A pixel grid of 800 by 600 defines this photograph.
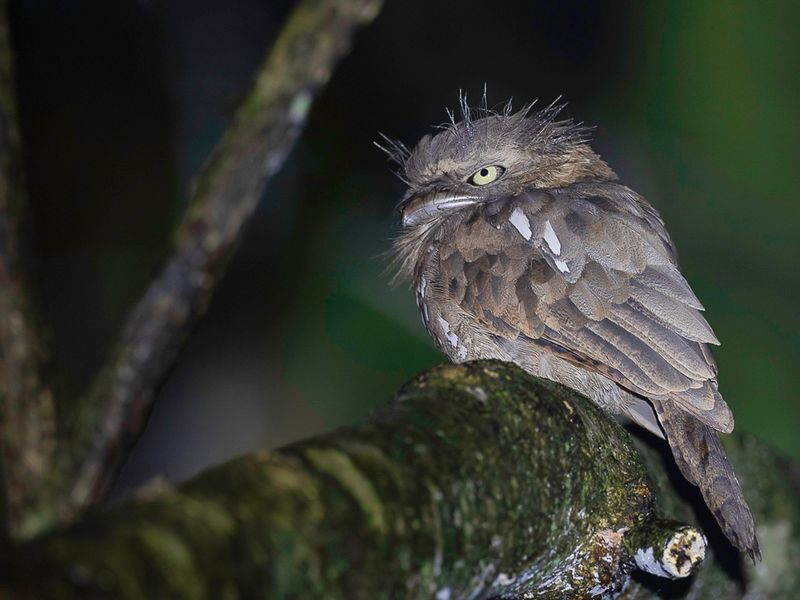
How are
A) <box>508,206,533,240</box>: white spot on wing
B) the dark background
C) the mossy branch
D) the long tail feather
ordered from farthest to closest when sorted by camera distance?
the dark background < <box>508,206,533,240</box>: white spot on wing < the long tail feather < the mossy branch

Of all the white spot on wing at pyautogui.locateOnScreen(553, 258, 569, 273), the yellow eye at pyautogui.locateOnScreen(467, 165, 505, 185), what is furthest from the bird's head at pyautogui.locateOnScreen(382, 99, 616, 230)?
the white spot on wing at pyautogui.locateOnScreen(553, 258, 569, 273)

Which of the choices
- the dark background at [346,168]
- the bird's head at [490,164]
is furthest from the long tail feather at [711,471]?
the dark background at [346,168]

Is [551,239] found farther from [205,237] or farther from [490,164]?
[205,237]

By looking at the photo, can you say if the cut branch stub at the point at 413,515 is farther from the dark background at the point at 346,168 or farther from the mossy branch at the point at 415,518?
the dark background at the point at 346,168

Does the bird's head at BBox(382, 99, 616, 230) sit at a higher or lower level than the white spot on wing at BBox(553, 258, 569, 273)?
higher

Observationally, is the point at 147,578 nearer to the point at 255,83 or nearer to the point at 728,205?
the point at 255,83

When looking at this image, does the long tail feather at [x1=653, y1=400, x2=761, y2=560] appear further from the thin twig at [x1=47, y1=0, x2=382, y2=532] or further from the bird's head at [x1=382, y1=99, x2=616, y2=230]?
the thin twig at [x1=47, y1=0, x2=382, y2=532]

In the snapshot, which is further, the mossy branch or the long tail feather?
the long tail feather

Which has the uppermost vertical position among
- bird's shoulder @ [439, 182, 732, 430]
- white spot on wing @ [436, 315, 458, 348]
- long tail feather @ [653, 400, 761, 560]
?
bird's shoulder @ [439, 182, 732, 430]
